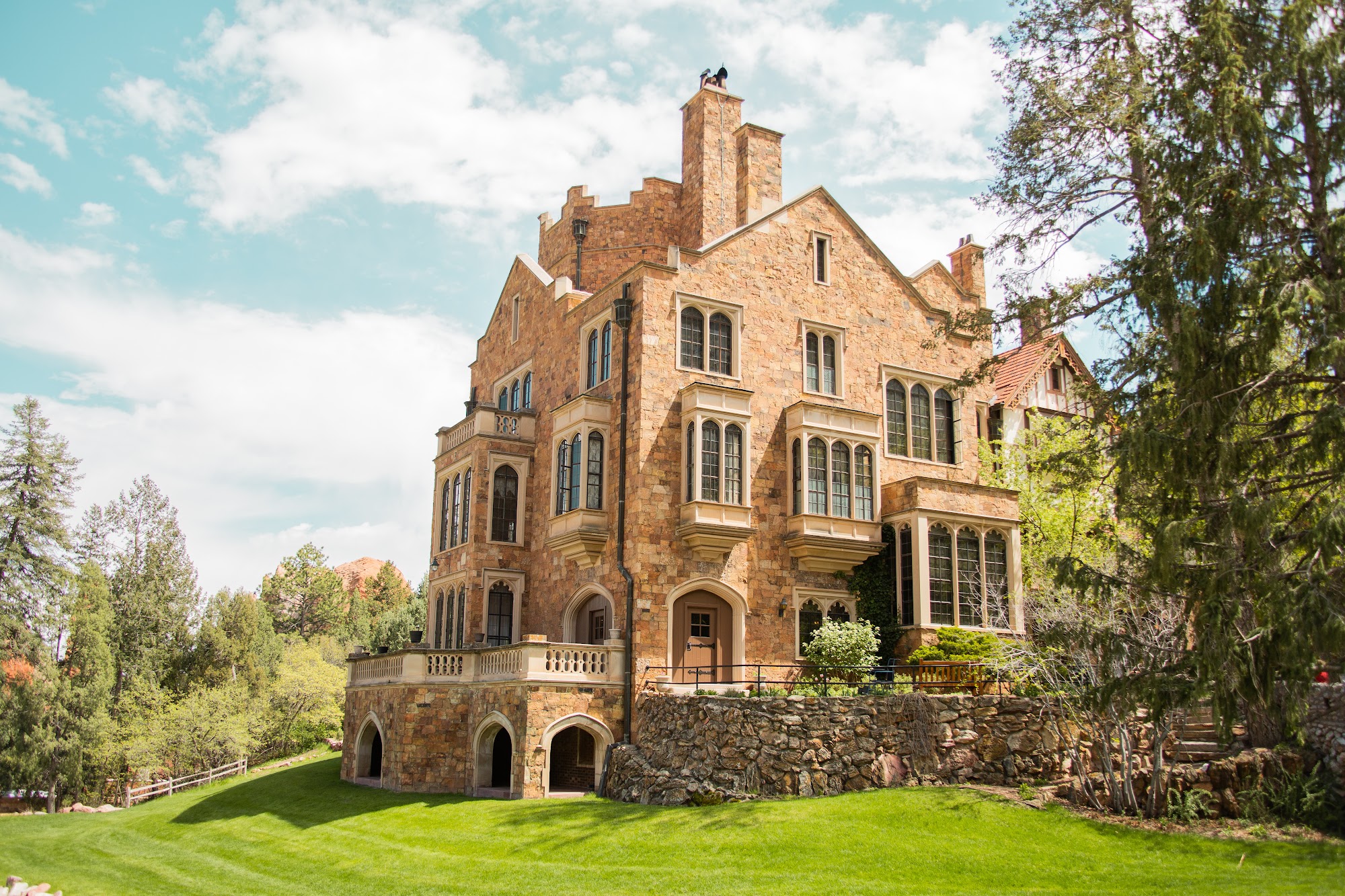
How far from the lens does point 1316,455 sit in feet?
43.5

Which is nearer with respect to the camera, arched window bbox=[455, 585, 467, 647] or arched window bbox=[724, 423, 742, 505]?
arched window bbox=[724, 423, 742, 505]

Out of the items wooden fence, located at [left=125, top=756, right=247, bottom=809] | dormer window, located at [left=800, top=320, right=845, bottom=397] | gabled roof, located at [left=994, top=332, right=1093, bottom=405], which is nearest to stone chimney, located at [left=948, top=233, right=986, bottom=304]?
gabled roof, located at [left=994, top=332, right=1093, bottom=405]

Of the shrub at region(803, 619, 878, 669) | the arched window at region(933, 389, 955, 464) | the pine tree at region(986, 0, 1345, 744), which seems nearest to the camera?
the pine tree at region(986, 0, 1345, 744)

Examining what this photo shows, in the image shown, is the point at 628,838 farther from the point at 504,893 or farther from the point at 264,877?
the point at 264,877

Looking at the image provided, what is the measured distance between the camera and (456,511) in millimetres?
29734

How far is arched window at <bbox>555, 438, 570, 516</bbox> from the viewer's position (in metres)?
26.4

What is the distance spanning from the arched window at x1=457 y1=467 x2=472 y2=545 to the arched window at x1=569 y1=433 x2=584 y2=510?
12.4 feet

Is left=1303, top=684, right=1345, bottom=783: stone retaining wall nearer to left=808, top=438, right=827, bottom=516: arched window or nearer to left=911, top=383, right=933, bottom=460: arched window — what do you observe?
left=808, top=438, right=827, bottom=516: arched window

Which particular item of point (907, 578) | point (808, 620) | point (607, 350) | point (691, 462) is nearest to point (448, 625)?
point (607, 350)

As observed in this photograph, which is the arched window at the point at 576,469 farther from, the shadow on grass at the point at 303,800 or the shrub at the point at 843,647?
the shadow on grass at the point at 303,800

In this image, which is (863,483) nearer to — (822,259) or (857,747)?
(822,259)

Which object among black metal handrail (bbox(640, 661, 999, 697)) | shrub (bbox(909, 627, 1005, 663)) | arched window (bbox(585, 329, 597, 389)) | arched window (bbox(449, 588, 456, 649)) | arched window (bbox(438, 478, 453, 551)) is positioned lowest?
black metal handrail (bbox(640, 661, 999, 697))

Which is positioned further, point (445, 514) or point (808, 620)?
point (445, 514)

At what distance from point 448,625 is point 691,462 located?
9312mm
